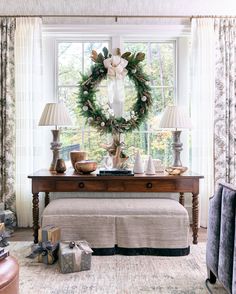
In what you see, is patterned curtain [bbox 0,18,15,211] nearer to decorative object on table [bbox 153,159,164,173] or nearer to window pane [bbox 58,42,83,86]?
window pane [bbox 58,42,83,86]

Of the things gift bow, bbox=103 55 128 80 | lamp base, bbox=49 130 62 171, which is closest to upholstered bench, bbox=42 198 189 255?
lamp base, bbox=49 130 62 171

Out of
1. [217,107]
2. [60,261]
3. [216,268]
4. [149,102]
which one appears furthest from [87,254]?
[217,107]

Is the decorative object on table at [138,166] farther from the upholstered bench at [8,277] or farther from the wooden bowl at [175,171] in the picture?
the upholstered bench at [8,277]

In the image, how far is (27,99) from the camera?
4.07 m

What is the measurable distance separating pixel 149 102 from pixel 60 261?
211 centimetres

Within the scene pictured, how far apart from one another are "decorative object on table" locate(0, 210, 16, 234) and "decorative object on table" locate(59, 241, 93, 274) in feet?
4.20

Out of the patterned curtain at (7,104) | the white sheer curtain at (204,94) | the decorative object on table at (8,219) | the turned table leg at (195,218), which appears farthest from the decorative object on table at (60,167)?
the white sheer curtain at (204,94)

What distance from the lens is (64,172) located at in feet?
12.3

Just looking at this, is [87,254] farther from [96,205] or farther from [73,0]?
[73,0]

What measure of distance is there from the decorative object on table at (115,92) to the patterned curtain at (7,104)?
818 millimetres

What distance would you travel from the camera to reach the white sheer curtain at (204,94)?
4051mm

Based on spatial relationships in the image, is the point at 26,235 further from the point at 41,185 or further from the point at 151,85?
the point at 151,85

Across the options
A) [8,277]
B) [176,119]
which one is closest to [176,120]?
[176,119]

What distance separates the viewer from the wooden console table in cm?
353
